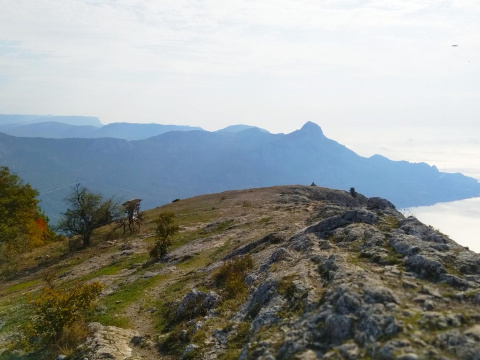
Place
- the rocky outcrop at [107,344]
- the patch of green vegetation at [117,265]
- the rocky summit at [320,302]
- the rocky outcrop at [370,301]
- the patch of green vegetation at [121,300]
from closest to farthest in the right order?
the rocky outcrop at [370,301] → the rocky summit at [320,302] → the rocky outcrop at [107,344] → the patch of green vegetation at [121,300] → the patch of green vegetation at [117,265]

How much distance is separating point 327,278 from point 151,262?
88.8 feet

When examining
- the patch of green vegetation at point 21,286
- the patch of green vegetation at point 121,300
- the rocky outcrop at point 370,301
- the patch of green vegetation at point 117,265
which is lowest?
the patch of green vegetation at point 21,286

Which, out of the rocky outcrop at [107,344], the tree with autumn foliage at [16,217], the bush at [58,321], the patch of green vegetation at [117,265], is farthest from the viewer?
the tree with autumn foliage at [16,217]

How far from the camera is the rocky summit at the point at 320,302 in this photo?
472 inches

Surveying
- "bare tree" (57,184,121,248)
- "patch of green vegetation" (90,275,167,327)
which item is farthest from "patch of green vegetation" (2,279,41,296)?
"patch of green vegetation" (90,275,167,327)

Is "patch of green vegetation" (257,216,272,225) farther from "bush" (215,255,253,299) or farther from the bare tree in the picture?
the bare tree

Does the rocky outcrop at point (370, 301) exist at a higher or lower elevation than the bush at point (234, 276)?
higher

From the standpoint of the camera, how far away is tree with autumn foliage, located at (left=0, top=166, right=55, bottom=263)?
5822cm

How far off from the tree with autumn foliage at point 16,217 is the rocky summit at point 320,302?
32.4m

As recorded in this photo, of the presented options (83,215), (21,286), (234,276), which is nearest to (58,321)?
(234,276)

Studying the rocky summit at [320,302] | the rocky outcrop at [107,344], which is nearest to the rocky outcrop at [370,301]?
the rocky summit at [320,302]

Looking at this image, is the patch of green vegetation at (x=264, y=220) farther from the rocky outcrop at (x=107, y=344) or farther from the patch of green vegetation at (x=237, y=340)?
the patch of green vegetation at (x=237, y=340)

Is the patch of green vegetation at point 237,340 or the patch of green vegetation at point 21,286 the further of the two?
the patch of green vegetation at point 21,286

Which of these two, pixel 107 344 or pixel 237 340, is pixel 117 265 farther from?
pixel 237 340
